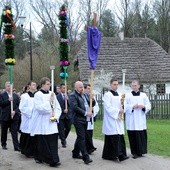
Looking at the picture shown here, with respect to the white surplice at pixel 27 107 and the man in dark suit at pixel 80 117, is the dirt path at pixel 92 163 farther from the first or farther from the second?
the white surplice at pixel 27 107

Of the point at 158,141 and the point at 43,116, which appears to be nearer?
the point at 43,116

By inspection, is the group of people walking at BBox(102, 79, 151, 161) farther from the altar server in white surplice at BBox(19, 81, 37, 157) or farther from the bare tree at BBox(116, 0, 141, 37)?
the bare tree at BBox(116, 0, 141, 37)

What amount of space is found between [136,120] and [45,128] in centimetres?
277

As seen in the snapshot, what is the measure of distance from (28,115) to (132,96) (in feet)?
9.80

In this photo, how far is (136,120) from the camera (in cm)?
1145

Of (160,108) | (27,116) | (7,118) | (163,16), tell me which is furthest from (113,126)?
(163,16)

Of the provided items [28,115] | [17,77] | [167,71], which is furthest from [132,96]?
[167,71]

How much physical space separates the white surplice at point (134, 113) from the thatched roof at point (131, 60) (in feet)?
86.5

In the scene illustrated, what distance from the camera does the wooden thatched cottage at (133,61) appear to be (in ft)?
129

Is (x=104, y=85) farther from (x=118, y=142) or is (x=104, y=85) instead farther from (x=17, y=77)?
(x=118, y=142)

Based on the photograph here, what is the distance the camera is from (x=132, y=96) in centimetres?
1165

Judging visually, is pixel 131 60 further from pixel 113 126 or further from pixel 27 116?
pixel 113 126

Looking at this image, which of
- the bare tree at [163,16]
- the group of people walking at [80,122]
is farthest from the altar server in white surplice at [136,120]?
the bare tree at [163,16]

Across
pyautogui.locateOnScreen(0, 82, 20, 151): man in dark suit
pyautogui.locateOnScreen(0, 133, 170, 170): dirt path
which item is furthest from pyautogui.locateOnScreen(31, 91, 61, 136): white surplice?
pyautogui.locateOnScreen(0, 82, 20, 151): man in dark suit
